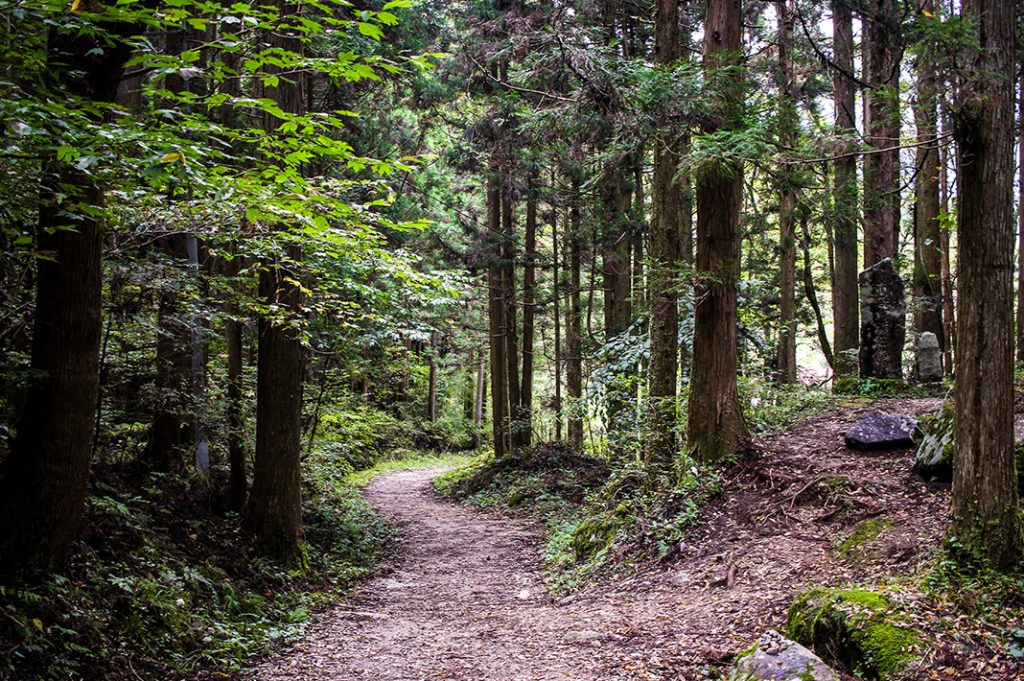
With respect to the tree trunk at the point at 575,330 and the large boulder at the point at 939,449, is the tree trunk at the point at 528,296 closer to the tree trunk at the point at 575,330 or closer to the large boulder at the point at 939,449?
the tree trunk at the point at 575,330

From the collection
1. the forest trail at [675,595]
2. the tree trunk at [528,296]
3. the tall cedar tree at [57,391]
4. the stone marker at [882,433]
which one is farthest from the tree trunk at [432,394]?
the tall cedar tree at [57,391]

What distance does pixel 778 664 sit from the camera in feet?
12.9

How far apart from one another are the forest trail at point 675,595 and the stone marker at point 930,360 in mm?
A: 2081

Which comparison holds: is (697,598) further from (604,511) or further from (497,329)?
(497,329)

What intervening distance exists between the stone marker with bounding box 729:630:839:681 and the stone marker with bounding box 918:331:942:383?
8.71 m

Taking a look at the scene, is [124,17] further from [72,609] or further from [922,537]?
[922,537]

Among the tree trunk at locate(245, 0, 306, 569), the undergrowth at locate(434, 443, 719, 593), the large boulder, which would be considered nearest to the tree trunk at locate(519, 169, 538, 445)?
the undergrowth at locate(434, 443, 719, 593)

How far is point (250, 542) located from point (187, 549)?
102cm

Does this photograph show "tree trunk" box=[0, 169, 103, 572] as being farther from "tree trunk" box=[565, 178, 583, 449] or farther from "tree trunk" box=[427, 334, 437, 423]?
"tree trunk" box=[427, 334, 437, 423]

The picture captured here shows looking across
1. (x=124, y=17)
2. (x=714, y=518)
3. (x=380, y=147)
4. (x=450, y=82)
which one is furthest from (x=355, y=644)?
(x=450, y=82)

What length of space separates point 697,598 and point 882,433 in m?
3.42

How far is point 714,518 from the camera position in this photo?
7.44 metres

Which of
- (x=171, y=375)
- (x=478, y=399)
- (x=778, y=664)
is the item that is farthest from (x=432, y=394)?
(x=778, y=664)

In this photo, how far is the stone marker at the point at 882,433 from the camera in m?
7.49
